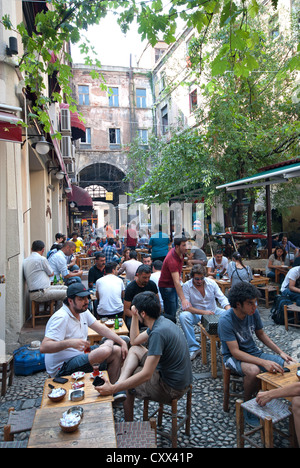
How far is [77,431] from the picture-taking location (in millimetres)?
2346

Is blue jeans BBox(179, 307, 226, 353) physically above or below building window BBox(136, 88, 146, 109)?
below

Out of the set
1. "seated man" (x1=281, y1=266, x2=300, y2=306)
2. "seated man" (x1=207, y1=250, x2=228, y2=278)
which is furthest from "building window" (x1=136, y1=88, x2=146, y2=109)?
"seated man" (x1=281, y1=266, x2=300, y2=306)

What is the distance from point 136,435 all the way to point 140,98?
29314 mm

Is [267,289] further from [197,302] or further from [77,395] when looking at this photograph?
[77,395]

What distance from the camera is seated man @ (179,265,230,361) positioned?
523 centimetres

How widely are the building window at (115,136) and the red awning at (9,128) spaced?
81.0 ft

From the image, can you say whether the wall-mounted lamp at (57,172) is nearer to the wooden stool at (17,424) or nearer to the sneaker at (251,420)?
the wooden stool at (17,424)

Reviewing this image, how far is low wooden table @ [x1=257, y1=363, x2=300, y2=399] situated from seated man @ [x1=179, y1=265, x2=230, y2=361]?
2026 millimetres

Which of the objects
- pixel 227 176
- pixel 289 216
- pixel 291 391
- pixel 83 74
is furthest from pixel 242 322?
pixel 83 74

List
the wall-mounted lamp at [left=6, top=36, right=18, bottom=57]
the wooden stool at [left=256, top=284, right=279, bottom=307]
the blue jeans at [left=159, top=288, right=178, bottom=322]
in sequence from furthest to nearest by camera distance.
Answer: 1. the wooden stool at [left=256, top=284, right=279, bottom=307]
2. the blue jeans at [left=159, top=288, right=178, bottom=322]
3. the wall-mounted lamp at [left=6, top=36, right=18, bottom=57]

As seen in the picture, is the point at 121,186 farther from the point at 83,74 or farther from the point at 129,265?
the point at 129,265

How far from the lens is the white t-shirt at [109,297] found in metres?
5.57

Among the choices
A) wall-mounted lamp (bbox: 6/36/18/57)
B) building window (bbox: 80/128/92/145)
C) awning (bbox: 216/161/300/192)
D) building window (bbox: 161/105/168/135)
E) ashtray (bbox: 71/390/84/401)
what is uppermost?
building window (bbox: 161/105/168/135)

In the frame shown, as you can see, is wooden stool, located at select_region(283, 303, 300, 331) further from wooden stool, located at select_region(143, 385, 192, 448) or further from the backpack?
wooden stool, located at select_region(143, 385, 192, 448)
